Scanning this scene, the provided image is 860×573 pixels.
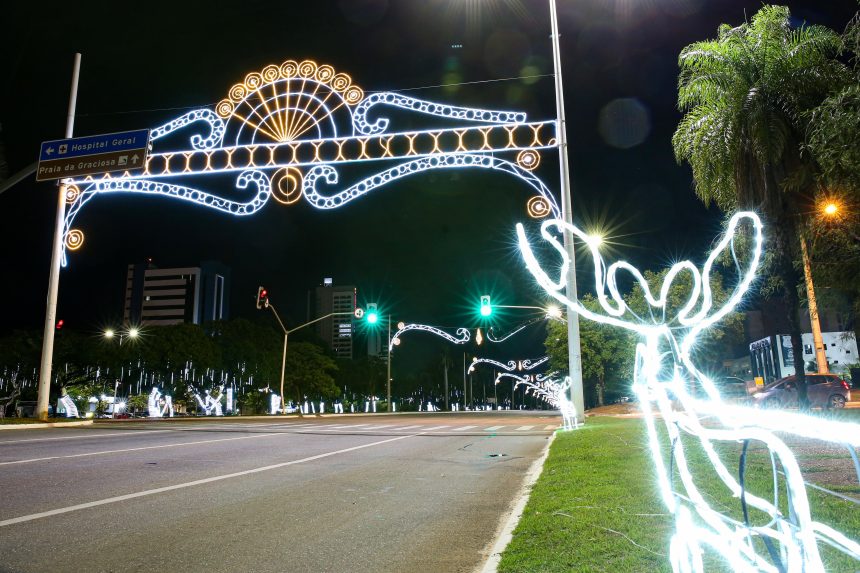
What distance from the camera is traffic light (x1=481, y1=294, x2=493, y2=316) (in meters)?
29.6

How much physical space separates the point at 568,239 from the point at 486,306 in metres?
9.29

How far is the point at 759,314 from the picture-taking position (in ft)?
339

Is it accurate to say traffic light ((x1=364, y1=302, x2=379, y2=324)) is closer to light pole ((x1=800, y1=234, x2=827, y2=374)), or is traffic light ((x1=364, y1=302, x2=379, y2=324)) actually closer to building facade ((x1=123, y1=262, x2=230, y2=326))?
light pole ((x1=800, y1=234, x2=827, y2=374))

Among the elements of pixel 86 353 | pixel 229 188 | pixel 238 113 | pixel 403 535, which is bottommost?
pixel 403 535

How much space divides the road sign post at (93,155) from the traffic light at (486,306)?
15.5 m

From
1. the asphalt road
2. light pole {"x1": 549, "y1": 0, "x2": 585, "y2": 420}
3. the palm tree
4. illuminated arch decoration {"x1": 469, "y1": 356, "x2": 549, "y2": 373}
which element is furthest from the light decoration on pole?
illuminated arch decoration {"x1": 469, "y1": 356, "x2": 549, "y2": 373}

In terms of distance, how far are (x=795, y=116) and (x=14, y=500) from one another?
19.1m

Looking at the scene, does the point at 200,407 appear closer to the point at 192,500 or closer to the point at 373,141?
the point at 373,141

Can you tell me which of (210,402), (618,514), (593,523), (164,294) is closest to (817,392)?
(618,514)

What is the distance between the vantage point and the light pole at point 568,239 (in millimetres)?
21422

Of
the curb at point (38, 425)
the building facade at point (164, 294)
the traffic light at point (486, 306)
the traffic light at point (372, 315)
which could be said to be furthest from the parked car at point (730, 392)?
the building facade at point (164, 294)

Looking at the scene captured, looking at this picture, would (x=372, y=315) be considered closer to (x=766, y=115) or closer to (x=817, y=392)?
(x=817, y=392)

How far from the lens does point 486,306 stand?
29797 millimetres

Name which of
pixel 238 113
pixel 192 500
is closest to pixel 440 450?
pixel 192 500
